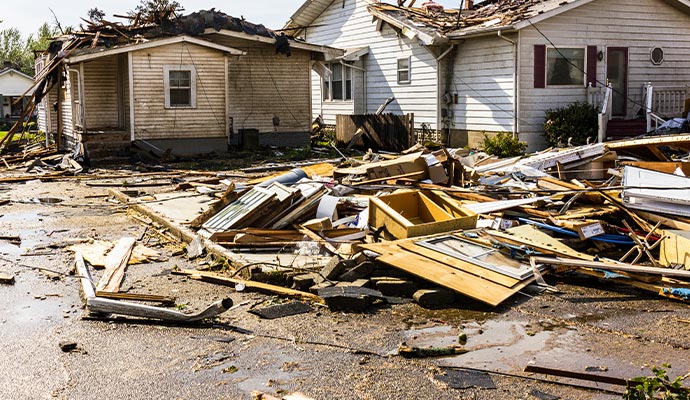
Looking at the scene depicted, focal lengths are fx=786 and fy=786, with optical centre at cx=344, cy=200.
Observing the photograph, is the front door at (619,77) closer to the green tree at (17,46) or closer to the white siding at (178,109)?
the white siding at (178,109)

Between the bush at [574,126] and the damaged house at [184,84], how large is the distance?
9.53m

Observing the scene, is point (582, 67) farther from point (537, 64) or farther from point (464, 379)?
point (464, 379)

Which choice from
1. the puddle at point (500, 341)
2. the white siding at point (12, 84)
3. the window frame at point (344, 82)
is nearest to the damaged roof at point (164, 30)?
the window frame at point (344, 82)

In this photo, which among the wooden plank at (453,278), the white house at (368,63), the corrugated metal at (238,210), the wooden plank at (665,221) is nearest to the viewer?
the wooden plank at (453,278)

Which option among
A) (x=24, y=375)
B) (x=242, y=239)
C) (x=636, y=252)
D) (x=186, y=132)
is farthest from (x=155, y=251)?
(x=186, y=132)

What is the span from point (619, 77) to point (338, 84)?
468 inches

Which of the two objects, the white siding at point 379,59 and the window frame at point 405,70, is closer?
the white siding at point 379,59

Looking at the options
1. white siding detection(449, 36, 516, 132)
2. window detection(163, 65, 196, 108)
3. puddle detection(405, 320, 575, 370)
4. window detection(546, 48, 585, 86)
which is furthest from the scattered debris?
window detection(163, 65, 196, 108)

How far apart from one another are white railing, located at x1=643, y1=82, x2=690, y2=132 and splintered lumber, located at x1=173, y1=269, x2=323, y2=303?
57.6 feet

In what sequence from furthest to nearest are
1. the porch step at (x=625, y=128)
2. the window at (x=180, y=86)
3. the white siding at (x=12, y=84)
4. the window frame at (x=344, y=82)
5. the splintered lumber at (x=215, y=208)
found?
the white siding at (x=12, y=84) < the window frame at (x=344, y=82) < the window at (x=180, y=86) < the porch step at (x=625, y=128) < the splintered lumber at (x=215, y=208)

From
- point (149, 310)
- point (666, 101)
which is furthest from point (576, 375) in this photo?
point (666, 101)

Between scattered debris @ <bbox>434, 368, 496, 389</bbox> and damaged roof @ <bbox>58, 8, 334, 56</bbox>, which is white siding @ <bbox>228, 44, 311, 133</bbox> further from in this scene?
scattered debris @ <bbox>434, 368, 496, 389</bbox>

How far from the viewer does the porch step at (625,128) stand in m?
22.4

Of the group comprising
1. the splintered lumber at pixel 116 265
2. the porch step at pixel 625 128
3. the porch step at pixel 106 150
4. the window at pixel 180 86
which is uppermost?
the window at pixel 180 86
